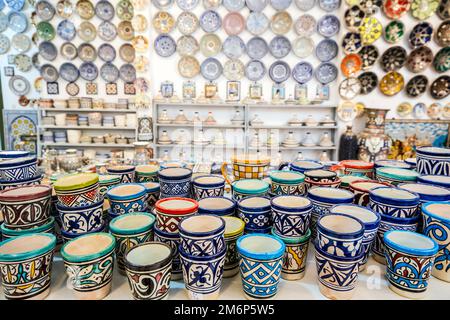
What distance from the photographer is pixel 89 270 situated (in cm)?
73

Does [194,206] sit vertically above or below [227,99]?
below

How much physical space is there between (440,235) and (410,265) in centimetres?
15

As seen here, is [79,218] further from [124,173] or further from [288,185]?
[288,185]

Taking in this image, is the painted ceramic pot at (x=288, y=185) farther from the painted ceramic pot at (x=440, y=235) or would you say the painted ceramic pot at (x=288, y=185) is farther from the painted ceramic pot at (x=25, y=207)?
the painted ceramic pot at (x=25, y=207)

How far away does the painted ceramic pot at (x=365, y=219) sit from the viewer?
0.83 metres

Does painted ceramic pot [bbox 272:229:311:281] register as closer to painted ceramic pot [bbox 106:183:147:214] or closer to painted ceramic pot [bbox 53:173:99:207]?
painted ceramic pot [bbox 106:183:147:214]

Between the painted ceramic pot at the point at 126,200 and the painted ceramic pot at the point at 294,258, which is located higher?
the painted ceramic pot at the point at 126,200

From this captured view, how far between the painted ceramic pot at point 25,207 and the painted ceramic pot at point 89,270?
0.17 m

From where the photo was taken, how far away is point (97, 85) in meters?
4.85

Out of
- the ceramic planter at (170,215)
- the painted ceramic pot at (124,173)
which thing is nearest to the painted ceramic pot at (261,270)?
the ceramic planter at (170,215)

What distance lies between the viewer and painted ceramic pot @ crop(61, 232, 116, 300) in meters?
0.72

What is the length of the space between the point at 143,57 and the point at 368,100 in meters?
3.38
